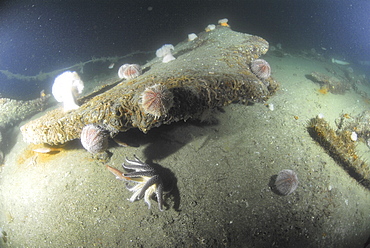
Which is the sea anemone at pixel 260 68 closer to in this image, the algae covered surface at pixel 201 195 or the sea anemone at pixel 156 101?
the algae covered surface at pixel 201 195

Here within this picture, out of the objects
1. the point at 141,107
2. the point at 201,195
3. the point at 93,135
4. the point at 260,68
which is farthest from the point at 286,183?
the point at 93,135

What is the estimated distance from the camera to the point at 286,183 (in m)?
3.34

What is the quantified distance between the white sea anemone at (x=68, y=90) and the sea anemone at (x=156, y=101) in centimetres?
170

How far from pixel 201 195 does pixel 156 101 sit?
6.48 ft

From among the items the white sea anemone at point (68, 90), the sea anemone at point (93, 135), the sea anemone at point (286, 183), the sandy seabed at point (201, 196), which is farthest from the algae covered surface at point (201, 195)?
the white sea anemone at point (68, 90)

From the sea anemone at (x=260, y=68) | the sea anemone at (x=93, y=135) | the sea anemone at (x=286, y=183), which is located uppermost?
the sea anemone at (x=93, y=135)

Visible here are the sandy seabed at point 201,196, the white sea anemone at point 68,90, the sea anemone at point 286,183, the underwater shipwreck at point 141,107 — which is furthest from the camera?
the white sea anemone at point 68,90

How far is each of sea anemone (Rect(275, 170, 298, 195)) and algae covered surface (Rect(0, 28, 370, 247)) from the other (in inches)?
6.1

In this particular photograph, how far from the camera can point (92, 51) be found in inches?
383

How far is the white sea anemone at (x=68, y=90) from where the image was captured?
11.5ft

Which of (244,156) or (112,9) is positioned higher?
(112,9)

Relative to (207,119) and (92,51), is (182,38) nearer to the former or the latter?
(92,51)

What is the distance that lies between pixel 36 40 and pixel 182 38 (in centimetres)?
847

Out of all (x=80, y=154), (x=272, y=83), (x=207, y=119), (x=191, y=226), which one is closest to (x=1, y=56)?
(x=80, y=154)
